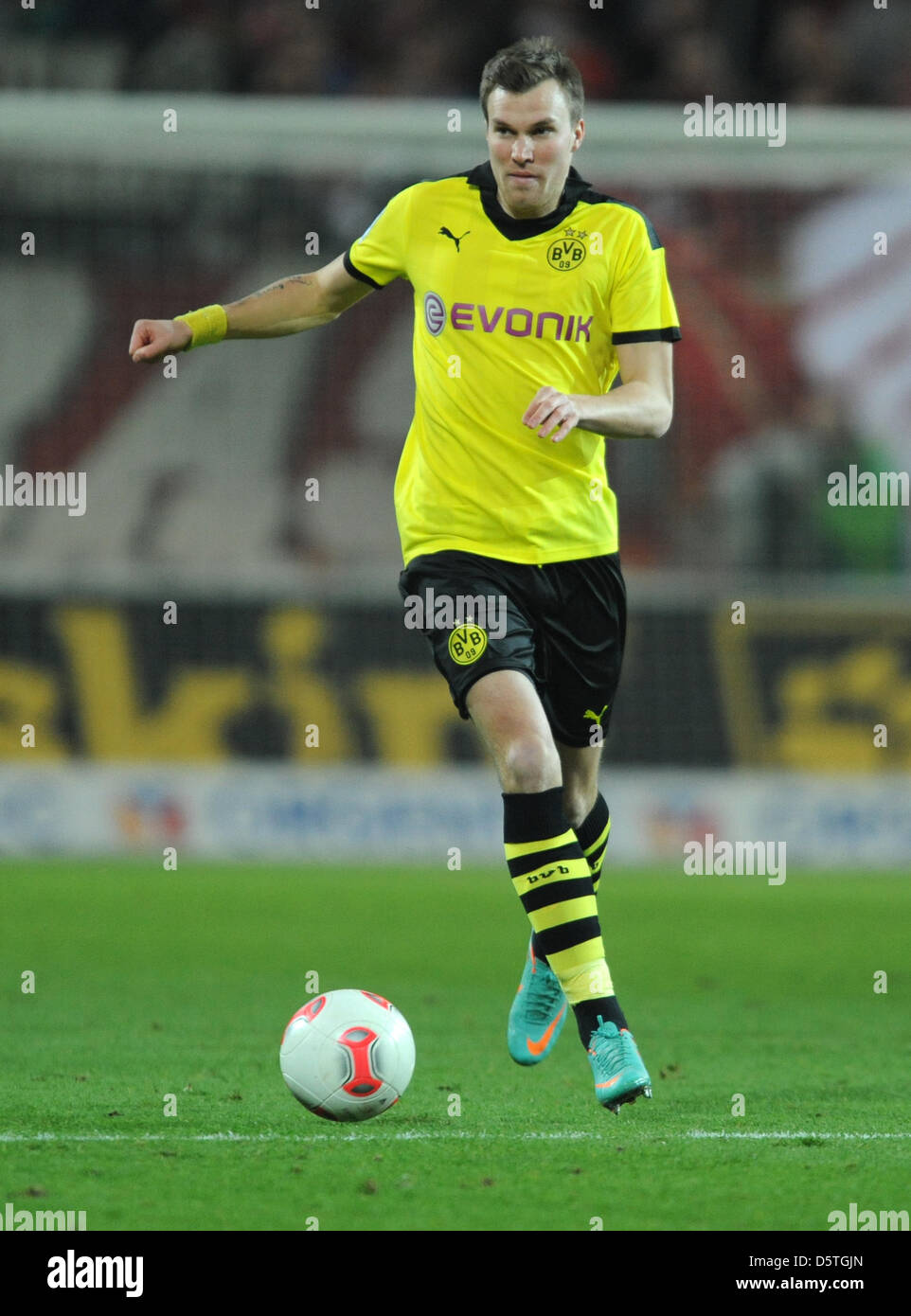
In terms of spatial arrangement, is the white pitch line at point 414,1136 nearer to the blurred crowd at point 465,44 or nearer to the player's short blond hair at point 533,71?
the player's short blond hair at point 533,71

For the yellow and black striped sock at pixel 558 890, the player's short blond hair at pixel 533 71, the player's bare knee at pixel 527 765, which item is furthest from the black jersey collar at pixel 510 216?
the yellow and black striped sock at pixel 558 890

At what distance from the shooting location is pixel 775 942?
9.40m

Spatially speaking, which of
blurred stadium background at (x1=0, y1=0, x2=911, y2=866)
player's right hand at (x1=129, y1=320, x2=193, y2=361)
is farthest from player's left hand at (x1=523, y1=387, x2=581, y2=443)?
blurred stadium background at (x1=0, y1=0, x2=911, y2=866)

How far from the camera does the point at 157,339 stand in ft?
17.8

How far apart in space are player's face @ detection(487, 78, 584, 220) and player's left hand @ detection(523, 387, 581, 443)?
0.75m

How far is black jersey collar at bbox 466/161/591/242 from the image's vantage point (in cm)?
534

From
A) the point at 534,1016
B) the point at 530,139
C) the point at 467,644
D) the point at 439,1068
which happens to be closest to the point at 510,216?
the point at 530,139

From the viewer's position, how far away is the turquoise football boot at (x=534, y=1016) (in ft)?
18.3

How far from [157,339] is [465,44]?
11.4m

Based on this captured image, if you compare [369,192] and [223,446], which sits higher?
[369,192]

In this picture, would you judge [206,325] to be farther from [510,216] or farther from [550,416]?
[550,416]
